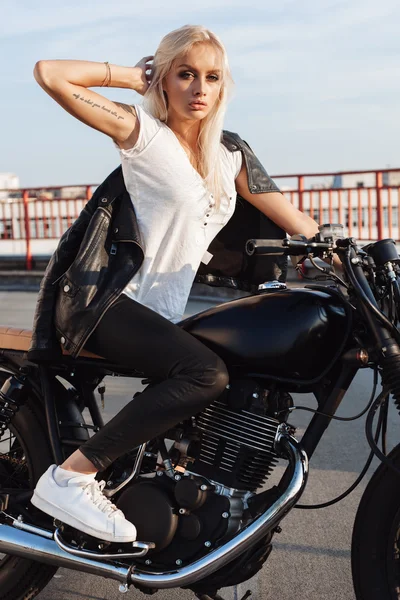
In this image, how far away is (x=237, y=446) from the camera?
8.81 feet

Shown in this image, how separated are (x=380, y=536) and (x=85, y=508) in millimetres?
944

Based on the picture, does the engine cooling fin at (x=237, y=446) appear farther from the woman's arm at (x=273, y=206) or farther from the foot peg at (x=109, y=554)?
the woman's arm at (x=273, y=206)

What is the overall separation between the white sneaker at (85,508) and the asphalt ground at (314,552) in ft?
1.85

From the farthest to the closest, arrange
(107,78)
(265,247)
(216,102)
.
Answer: (216,102) < (107,78) < (265,247)

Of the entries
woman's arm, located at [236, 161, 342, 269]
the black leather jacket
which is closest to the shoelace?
the black leather jacket

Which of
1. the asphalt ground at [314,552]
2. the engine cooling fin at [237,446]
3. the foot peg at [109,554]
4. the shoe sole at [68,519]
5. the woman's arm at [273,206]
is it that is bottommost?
the asphalt ground at [314,552]

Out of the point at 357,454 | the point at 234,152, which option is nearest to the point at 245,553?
the point at 234,152

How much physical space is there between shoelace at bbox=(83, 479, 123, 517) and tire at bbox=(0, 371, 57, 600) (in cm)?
34

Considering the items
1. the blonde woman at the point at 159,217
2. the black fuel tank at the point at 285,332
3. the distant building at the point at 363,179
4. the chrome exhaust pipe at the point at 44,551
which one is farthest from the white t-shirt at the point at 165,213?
the distant building at the point at 363,179

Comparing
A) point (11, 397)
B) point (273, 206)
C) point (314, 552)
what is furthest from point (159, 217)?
point (314, 552)

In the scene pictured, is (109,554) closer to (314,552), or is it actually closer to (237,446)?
(237,446)

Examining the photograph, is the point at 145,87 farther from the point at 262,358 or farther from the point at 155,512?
the point at 155,512

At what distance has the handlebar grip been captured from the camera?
94.1 inches

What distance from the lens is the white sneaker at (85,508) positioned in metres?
2.68
